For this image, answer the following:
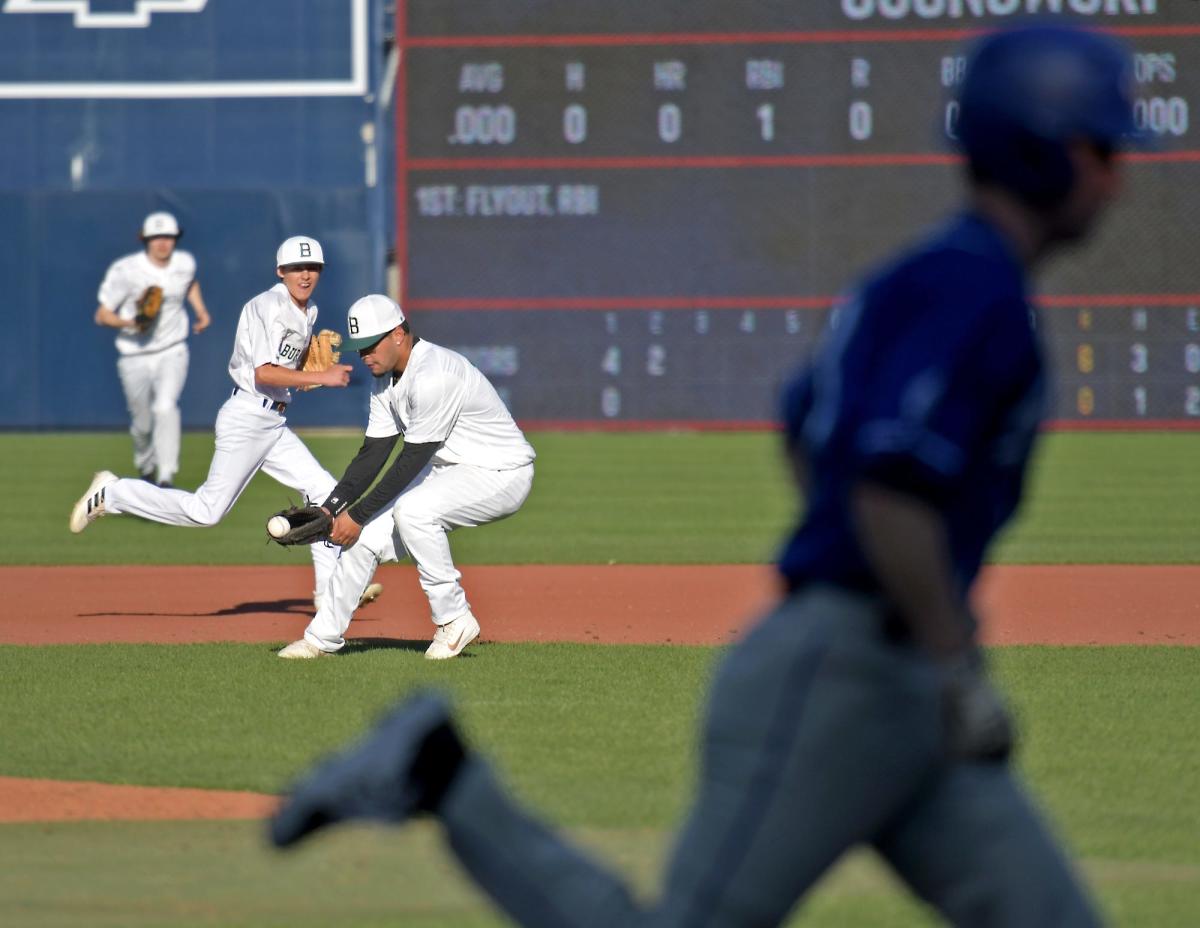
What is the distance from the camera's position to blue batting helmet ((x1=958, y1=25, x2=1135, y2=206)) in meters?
2.52

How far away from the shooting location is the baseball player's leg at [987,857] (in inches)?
101

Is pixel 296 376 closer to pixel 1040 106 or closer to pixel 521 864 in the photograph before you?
pixel 521 864

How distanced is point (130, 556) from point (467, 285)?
34.0ft

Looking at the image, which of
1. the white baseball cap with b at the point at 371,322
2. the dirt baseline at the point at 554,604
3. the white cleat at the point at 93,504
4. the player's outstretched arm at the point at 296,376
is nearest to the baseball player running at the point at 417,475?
the white baseball cap with b at the point at 371,322

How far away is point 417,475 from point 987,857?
19.3 feet

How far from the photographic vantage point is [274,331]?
9.60 metres

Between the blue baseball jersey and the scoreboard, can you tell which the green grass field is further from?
the scoreboard

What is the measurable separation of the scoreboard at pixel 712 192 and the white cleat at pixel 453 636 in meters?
15.3

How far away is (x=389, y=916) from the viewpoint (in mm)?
4348

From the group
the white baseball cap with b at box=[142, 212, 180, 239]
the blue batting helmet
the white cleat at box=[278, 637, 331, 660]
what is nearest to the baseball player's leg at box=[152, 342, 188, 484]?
the white baseball cap with b at box=[142, 212, 180, 239]

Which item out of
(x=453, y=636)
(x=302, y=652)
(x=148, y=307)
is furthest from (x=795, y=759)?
(x=148, y=307)

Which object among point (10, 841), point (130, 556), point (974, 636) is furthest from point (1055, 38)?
point (130, 556)

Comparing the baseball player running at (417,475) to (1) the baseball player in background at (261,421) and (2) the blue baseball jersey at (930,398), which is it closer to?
(1) the baseball player in background at (261,421)

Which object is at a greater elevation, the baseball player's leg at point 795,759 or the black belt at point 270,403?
the baseball player's leg at point 795,759
